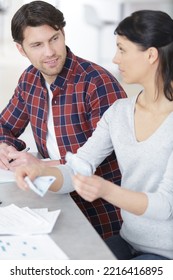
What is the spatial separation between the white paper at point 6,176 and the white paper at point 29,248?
49 cm

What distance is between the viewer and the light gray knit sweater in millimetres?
1414

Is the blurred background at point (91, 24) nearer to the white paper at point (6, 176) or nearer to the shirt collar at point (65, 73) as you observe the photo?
the shirt collar at point (65, 73)

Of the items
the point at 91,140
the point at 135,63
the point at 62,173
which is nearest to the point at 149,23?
the point at 135,63

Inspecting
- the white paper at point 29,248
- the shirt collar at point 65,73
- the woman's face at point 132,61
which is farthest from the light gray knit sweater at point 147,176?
the shirt collar at point 65,73

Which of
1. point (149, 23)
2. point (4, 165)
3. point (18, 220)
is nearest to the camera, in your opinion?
point (18, 220)

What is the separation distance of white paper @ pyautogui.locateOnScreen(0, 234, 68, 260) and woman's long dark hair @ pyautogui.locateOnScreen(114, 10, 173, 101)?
2.01ft

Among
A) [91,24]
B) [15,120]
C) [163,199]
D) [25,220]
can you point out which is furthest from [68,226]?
[91,24]

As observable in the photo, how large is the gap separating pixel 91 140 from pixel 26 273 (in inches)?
25.2

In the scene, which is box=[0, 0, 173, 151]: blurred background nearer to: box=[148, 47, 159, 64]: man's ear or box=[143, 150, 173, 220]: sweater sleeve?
Answer: box=[148, 47, 159, 64]: man's ear

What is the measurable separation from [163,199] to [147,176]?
15cm

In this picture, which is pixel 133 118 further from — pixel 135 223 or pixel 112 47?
pixel 112 47

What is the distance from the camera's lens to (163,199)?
4.57 ft

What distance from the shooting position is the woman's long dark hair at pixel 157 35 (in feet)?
4.88

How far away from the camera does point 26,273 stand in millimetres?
1167
